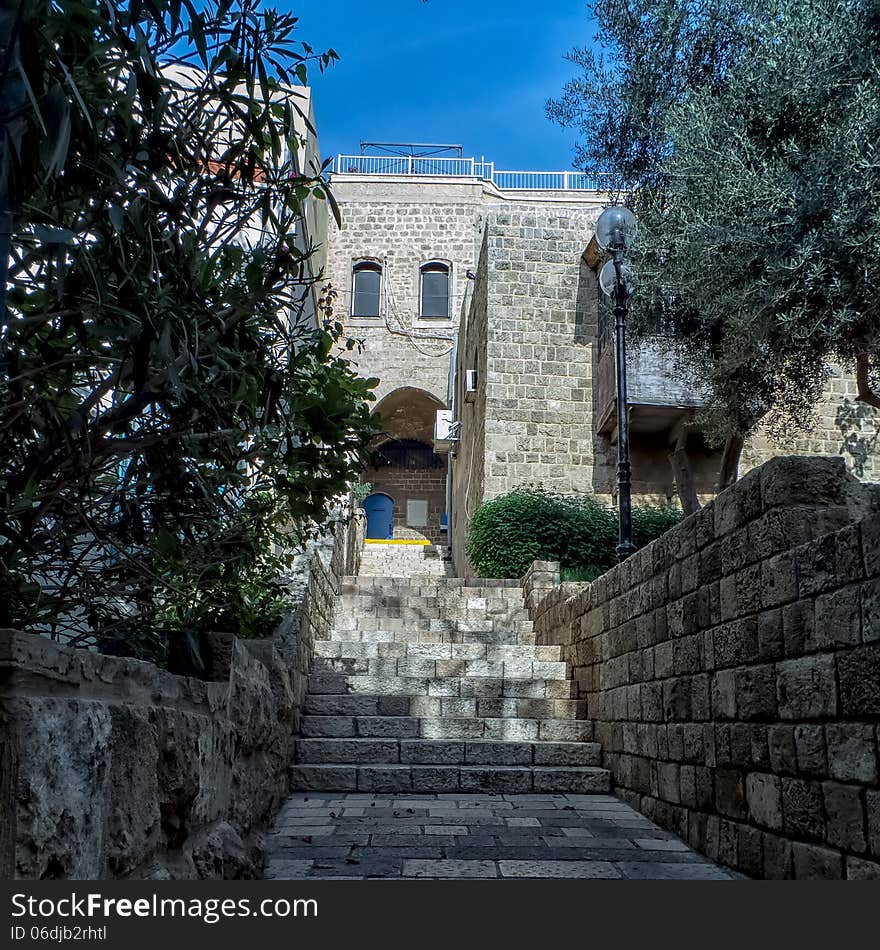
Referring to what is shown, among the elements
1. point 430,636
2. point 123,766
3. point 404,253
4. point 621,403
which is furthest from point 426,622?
Answer: point 404,253

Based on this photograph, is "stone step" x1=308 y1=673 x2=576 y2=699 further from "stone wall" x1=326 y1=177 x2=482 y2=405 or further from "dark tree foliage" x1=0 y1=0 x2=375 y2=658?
"stone wall" x1=326 y1=177 x2=482 y2=405

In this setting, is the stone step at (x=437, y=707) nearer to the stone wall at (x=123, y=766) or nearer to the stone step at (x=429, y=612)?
the stone step at (x=429, y=612)

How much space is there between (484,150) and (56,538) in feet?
78.4

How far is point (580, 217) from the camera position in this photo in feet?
51.2

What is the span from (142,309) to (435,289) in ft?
71.8

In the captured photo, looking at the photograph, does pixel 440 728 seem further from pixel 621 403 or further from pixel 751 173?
pixel 751 173

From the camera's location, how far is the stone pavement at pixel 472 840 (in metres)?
4.00

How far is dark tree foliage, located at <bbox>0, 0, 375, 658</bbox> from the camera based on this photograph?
1.83m

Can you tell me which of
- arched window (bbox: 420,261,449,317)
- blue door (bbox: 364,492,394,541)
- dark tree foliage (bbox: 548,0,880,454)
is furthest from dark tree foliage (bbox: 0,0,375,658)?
blue door (bbox: 364,492,394,541)

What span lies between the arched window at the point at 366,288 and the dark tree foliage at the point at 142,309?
19.9 m

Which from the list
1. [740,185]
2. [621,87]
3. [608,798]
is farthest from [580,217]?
[608,798]

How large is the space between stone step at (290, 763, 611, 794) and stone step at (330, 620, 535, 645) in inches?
100

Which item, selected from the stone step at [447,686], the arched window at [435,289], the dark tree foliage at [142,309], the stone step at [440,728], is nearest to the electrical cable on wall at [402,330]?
the arched window at [435,289]

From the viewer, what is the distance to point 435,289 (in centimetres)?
2355
